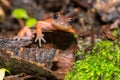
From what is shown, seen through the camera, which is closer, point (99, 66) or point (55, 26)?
point (99, 66)

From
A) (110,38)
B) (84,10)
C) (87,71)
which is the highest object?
(84,10)

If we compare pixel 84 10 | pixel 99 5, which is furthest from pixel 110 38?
pixel 84 10

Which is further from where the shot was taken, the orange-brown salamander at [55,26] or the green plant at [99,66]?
the orange-brown salamander at [55,26]

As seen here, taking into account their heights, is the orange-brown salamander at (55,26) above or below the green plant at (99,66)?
above

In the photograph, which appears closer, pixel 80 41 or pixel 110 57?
pixel 110 57

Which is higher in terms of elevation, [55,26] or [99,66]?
[55,26]

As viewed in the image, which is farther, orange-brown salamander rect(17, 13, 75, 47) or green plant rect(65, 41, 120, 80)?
orange-brown salamander rect(17, 13, 75, 47)

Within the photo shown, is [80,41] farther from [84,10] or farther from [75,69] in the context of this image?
[84,10]

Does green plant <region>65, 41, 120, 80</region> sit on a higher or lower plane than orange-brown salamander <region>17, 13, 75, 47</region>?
lower
